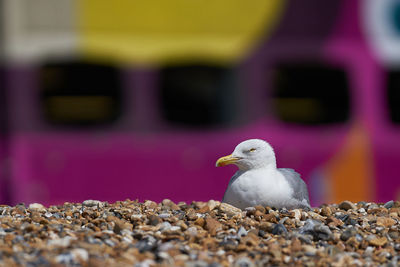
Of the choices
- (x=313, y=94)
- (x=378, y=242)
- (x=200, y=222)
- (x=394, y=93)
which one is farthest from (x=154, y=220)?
(x=394, y=93)

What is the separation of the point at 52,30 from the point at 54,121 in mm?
1081

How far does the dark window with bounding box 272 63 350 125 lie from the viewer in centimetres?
960

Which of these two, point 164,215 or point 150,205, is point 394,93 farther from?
point 164,215

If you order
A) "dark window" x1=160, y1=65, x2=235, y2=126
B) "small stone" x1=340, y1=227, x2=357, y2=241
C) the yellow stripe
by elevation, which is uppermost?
the yellow stripe

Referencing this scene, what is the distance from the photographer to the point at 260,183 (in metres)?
4.28

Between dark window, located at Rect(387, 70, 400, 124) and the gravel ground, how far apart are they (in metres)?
5.41

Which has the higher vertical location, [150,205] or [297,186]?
[297,186]

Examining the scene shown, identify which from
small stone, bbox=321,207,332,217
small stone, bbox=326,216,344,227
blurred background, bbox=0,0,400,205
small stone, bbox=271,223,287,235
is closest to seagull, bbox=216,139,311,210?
small stone, bbox=321,207,332,217

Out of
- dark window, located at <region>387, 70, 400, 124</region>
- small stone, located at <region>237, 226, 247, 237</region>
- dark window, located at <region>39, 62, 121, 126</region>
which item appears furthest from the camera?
dark window, located at <region>387, 70, 400, 124</region>

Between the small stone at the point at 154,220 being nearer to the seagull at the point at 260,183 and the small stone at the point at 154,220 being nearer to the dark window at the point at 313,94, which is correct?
the seagull at the point at 260,183

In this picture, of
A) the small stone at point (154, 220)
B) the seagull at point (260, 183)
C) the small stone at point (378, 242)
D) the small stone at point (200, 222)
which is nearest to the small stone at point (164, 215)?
the small stone at point (154, 220)

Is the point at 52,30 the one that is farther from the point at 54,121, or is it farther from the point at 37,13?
the point at 54,121

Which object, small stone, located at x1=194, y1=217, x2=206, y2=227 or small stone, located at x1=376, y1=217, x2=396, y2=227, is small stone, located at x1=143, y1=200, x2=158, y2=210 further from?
small stone, located at x1=376, y1=217, x2=396, y2=227

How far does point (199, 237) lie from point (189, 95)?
5.80 metres
